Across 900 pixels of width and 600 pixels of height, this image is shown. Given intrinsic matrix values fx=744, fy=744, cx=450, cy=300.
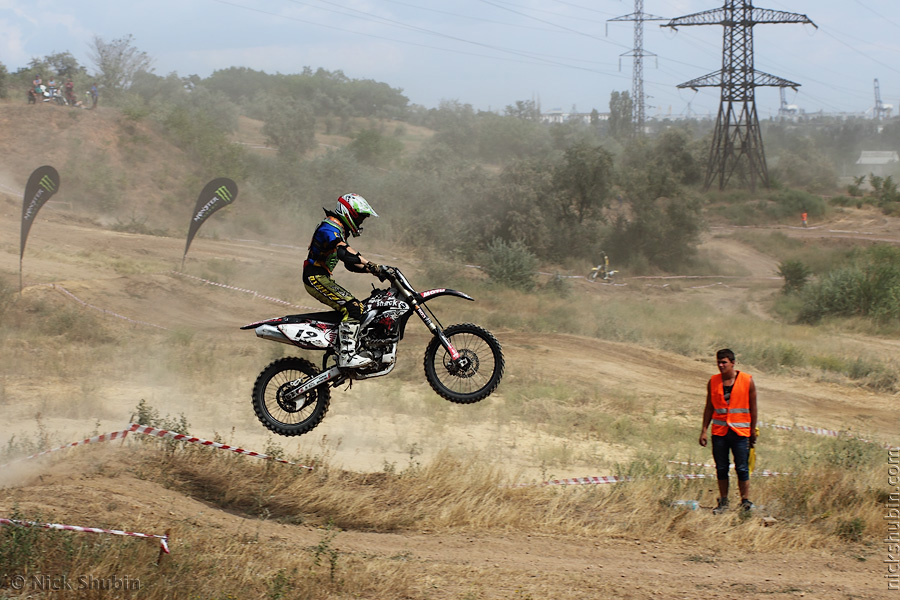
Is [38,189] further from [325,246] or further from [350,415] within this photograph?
[325,246]

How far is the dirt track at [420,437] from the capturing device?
6.86m

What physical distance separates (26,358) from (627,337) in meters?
14.4

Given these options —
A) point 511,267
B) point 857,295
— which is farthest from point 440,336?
point 857,295

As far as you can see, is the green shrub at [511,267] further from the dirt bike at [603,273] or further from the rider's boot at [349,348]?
the rider's boot at [349,348]

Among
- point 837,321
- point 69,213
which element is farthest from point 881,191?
point 69,213

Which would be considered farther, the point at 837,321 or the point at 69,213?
the point at 69,213

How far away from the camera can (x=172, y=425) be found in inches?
385

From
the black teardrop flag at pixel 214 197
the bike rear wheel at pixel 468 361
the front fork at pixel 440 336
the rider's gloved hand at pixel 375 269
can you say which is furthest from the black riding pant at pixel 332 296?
the black teardrop flag at pixel 214 197

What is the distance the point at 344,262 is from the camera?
24.6ft

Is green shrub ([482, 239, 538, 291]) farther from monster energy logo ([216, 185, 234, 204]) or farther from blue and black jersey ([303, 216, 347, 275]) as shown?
blue and black jersey ([303, 216, 347, 275])

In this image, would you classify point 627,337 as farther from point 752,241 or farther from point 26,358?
point 752,241

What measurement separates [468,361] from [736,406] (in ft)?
10.4

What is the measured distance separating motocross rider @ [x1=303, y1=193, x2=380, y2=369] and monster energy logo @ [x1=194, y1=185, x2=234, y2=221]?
10.9 m

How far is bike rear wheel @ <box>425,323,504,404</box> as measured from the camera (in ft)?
25.8
